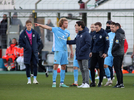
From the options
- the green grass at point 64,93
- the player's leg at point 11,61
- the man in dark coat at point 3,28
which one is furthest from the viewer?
the man in dark coat at point 3,28

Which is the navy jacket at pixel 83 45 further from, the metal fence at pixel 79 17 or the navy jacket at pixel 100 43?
the metal fence at pixel 79 17

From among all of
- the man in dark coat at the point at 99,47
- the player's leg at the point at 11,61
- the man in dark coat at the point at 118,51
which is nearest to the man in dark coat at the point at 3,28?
the player's leg at the point at 11,61

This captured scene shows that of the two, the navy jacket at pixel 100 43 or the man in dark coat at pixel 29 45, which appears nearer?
the navy jacket at pixel 100 43

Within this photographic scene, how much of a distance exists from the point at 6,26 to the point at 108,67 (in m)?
8.95

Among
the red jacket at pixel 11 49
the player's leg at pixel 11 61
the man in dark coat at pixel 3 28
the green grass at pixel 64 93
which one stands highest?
the man in dark coat at pixel 3 28

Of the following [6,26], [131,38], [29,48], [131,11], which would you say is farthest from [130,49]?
[29,48]

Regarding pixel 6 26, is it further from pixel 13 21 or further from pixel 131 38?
pixel 131 38

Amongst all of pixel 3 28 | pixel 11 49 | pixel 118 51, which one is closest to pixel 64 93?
pixel 118 51

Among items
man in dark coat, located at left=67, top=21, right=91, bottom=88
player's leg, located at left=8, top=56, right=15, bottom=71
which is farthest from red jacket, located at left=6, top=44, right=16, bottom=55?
man in dark coat, located at left=67, top=21, right=91, bottom=88

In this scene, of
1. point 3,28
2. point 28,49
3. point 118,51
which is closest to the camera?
point 118,51

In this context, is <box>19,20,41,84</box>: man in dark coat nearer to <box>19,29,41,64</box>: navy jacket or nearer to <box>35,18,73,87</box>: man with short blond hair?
<box>19,29,41,64</box>: navy jacket

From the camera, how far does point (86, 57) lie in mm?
8781

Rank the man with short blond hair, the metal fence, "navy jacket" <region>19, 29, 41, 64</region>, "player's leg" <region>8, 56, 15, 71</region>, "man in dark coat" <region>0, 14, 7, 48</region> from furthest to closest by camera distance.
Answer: "man in dark coat" <region>0, 14, 7, 48</region> → "player's leg" <region>8, 56, 15, 71</region> → the metal fence → "navy jacket" <region>19, 29, 41, 64</region> → the man with short blond hair

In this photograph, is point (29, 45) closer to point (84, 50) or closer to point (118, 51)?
point (84, 50)
